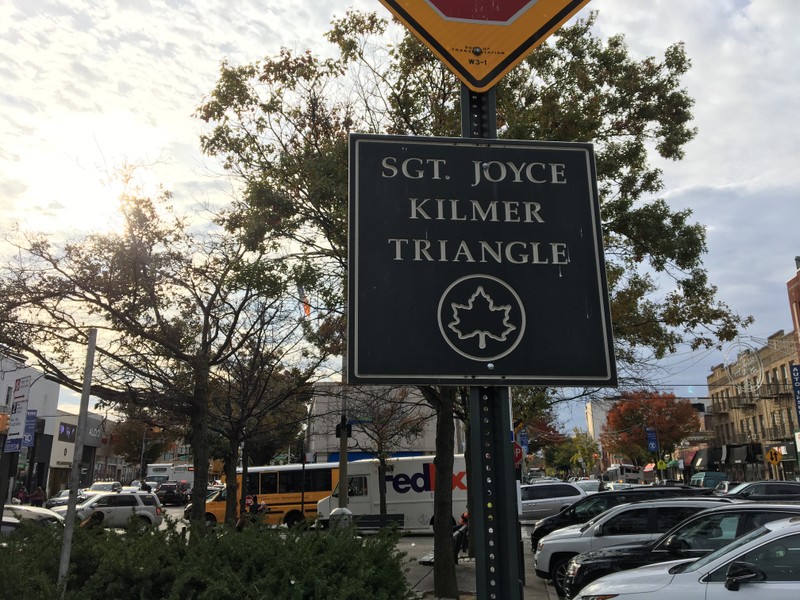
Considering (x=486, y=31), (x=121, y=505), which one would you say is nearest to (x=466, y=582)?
(x=486, y=31)

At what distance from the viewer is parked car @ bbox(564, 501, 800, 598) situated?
888 centimetres

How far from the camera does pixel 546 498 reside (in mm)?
27375

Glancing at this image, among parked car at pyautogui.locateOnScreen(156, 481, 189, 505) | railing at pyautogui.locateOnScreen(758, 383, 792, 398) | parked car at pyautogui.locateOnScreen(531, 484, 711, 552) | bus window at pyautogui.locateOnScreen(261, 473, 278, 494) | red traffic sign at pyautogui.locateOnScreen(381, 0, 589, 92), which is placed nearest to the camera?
red traffic sign at pyautogui.locateOnScreen(381, 0, 589, 92)

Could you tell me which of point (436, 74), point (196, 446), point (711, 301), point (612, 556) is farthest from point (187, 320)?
point (711, 301)

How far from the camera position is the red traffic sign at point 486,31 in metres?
3.07

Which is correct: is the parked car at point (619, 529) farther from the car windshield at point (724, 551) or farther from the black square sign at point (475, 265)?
the black square sign at point (475, 265)

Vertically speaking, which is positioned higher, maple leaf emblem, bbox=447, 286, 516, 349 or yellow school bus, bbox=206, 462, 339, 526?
maple leaf emblem, bbox=447, 286, 516, 349

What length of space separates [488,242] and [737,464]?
193 ft

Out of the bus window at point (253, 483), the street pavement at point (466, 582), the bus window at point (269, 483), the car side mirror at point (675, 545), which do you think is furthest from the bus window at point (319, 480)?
the car side mirror at point (675, 545)

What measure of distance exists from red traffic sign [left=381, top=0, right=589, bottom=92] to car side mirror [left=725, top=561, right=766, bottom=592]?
5.17 meters

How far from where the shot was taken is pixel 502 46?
123 inches

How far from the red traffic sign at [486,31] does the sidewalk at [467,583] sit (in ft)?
31.2

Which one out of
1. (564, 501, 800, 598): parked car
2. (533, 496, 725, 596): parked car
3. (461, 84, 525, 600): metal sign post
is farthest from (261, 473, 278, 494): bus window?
(461, 84, 525, 600): metal sign post

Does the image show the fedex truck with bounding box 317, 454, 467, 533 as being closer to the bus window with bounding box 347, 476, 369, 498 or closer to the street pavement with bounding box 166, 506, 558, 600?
the bus window with bounding box 347, 476, 369, 498
